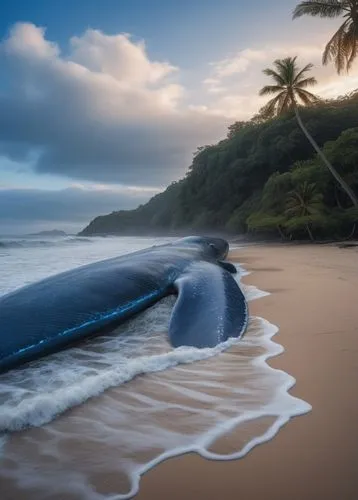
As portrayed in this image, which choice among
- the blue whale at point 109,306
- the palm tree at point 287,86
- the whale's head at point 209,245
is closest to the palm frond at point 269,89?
the palm tree at point 287,86

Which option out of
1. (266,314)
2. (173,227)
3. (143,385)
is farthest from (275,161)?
(143,385)

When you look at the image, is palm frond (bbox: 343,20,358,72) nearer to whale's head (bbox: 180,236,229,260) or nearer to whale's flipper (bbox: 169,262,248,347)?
whale's head (bbox: 180,236,229,260)

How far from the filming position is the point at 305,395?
1.80 metres

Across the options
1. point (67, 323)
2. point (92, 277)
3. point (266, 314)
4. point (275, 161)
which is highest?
point (275, 161)

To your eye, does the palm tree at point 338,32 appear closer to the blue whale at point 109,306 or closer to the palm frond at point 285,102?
the palm frond at point 285,102

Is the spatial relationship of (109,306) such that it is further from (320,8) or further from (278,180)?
(278,180)

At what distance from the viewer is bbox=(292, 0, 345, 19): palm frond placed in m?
17.1

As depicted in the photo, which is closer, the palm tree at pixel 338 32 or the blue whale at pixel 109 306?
the blue whale at pixel 109 306

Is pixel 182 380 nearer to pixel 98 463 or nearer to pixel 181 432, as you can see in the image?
pixel 181 432

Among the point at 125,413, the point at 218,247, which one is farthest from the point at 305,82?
the point at 125,413

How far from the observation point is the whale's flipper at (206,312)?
2625 mm

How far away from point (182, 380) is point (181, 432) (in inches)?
20.4

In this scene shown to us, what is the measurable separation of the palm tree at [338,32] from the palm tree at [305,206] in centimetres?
579

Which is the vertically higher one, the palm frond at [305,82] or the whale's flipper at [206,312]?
the palm frond at [305,82]
